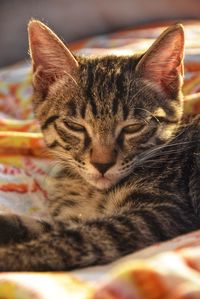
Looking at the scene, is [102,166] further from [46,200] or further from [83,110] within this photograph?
[46,200]

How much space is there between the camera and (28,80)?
2672mm

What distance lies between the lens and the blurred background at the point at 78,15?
3059 millimetres

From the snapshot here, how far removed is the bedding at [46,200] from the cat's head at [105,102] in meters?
0.27

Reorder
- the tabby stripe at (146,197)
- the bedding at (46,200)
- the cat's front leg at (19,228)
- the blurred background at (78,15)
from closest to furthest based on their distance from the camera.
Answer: the bedding at (46,200) < the cat's front leg at (19,228) < the tabby stripe at (146,197) < the blurred background at (78,15)

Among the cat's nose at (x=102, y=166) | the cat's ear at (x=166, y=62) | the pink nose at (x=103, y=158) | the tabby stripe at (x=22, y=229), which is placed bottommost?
the tabby stripe at (x=22, y=229)

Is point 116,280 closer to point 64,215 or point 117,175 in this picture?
point 117,175

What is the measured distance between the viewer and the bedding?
0.92 meters

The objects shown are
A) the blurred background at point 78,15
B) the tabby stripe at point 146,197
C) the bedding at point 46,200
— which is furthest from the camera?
the blurred background at point 78,15

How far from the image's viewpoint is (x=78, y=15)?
3.14m

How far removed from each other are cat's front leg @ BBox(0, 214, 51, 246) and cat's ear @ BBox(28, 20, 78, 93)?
1.57 feet

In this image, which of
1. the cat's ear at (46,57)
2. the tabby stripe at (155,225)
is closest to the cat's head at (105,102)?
the cat's ear at (46,57)

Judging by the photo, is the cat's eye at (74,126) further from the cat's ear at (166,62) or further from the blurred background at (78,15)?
the blurred background at (78,15)

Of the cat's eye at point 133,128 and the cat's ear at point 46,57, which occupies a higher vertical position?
the cat's ear at point 46,57

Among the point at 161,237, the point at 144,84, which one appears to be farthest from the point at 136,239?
the point at 144,84
